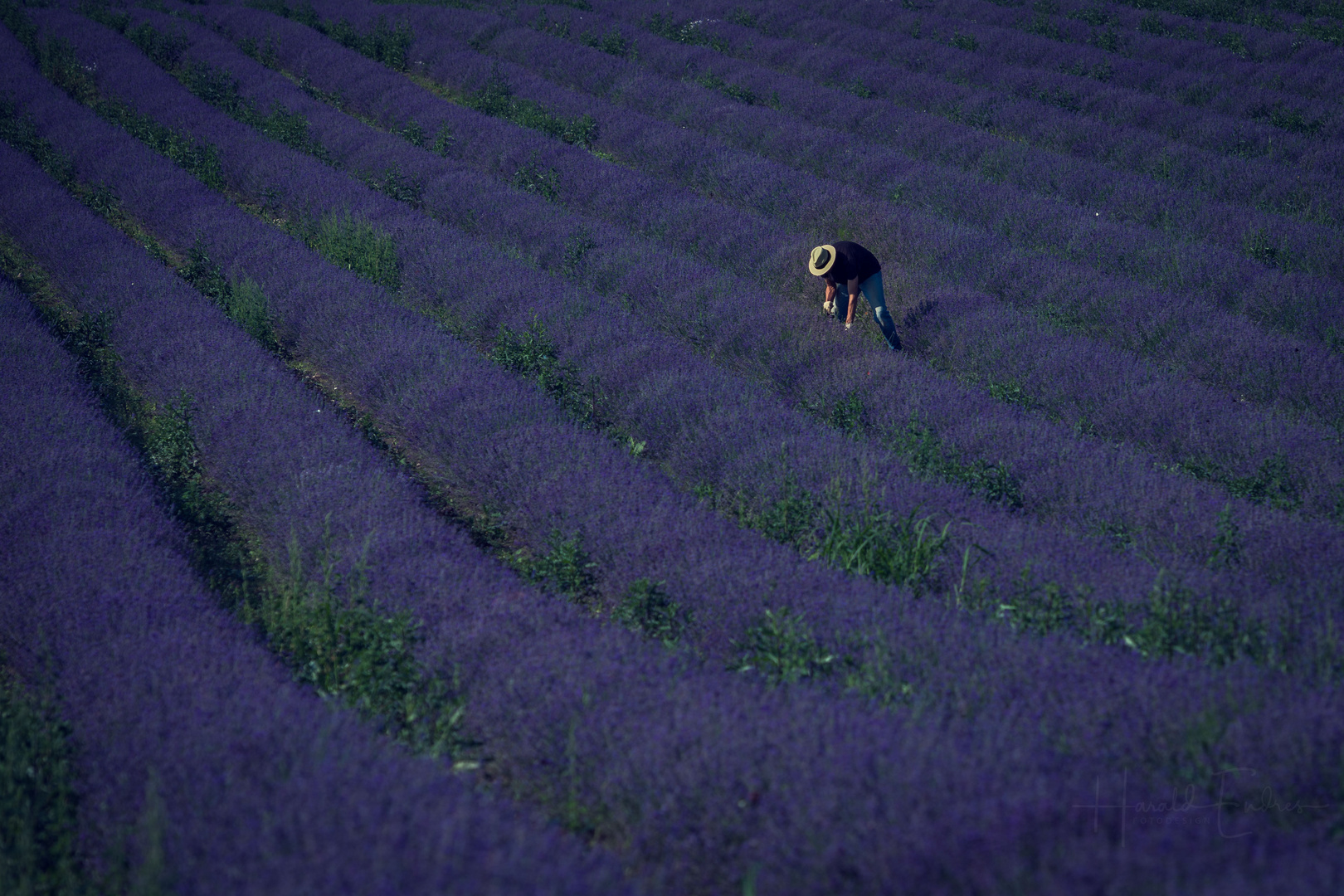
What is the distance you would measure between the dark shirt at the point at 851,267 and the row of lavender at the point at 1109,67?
22.9ft

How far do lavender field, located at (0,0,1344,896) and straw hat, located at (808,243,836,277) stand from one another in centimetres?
46

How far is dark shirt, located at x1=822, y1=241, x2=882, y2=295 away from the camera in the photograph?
22.6 feet

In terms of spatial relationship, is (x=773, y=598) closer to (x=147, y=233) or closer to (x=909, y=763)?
(x=909, y=763)

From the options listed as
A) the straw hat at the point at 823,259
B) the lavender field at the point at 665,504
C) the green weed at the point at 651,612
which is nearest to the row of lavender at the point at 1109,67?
the lavender field at the point at 665,504

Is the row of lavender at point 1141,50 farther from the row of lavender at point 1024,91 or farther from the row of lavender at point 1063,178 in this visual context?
the row of lavender at point 1063,178

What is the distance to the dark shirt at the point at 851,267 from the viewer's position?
6.88 metres

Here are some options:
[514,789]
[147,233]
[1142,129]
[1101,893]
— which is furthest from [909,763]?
[1142,129]

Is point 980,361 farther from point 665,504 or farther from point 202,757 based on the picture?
point 202,757

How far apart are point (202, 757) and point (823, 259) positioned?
5082mm

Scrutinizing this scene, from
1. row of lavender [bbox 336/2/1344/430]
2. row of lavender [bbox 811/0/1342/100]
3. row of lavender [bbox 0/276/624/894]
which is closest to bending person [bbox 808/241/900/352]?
row of lavender [bbox 336/2/1344/430]

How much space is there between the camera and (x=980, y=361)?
7023mm

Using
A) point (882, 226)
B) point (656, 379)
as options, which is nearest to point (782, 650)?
point (656, 379)

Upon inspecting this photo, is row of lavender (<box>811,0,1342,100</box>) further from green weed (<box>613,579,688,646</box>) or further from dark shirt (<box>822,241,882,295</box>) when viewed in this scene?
green weed (<box>613,579,688,646</box>)

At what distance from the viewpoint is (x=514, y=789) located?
3.19 m
